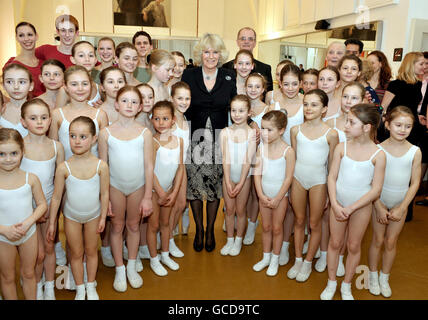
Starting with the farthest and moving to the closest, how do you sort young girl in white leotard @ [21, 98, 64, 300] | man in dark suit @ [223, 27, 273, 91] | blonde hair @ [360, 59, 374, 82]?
1. man in dark suit @ [223, 27, 273, 91]
2. blonde hair @ [360, 59, 374, 82]
3. young girl in white leotard @ [21, 98, 64, 300]

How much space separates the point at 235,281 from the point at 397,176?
1.53 meters

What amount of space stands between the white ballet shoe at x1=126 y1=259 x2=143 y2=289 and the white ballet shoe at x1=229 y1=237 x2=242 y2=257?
3.10ft

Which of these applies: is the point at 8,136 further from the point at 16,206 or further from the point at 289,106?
the point at 289,106

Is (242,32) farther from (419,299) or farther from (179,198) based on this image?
(419,299)

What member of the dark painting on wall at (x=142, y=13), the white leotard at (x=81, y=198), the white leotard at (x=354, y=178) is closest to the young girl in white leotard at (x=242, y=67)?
the white leotard at (x=354, y=178)

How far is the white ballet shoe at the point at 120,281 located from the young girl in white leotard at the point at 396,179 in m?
2.02

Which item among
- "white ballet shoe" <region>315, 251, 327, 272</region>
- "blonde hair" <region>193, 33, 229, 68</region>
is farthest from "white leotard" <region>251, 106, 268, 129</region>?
"white ballet shoe" <region>315, 251, 327, 272</region>

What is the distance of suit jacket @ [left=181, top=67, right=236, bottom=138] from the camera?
3166 millimetres

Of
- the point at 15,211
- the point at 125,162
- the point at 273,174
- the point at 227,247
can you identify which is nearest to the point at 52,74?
the point at 125,162

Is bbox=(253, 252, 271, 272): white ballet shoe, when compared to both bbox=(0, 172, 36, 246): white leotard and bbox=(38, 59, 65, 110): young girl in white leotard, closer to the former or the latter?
bbox=(0, 172, 36, 246): white leotard

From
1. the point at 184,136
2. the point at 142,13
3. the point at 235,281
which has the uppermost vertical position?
the point at 142,13

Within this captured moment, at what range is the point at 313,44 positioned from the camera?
7.68 m

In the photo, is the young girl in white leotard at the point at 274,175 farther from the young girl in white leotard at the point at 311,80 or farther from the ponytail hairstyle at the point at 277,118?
the young girl in white leotard at the point at 311,80

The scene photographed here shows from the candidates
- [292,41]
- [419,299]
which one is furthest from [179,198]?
[292,41]
